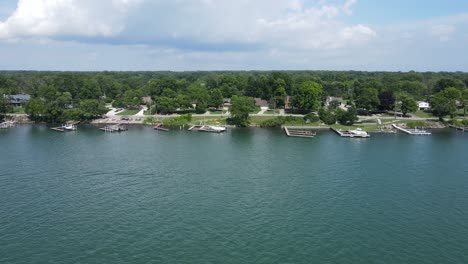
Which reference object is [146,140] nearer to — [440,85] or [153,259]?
[153,259]

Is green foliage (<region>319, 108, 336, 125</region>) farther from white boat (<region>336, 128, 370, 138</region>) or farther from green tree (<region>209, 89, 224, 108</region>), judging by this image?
green tree (<region>209, 89, 224, 108</region>)

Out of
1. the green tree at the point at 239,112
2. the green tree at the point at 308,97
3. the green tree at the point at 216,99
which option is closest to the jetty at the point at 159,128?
the green tree at the point at 239,112

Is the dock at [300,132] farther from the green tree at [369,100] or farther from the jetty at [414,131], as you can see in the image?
the green tree at [369,100]

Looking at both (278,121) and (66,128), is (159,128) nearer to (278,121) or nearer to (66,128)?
(66,128)

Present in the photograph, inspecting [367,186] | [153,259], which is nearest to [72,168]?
[153,259]

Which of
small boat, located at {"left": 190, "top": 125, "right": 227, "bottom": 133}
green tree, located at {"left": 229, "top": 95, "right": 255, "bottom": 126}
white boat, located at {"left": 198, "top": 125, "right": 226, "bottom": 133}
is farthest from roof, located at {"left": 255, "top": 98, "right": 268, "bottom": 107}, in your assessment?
white boat, located at {"left": 198, "top": 125, "right": 226, "bottom": 133}
